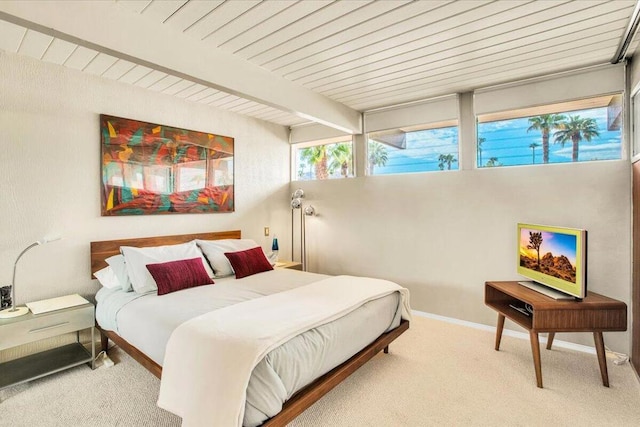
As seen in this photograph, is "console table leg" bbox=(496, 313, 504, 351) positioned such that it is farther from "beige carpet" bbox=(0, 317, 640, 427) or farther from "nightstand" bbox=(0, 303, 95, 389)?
"nightstand" bbox=(0, 303, 95, 389)

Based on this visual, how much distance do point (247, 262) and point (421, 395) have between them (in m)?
2.01

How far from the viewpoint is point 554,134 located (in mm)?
3094

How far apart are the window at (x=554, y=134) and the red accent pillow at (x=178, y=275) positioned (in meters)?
3.05

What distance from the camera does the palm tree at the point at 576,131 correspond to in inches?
115

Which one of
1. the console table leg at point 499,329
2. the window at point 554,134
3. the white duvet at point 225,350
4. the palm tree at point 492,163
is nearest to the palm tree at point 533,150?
the window at point 554,134

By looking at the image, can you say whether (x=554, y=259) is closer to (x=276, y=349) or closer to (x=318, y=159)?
(x=276, y=349)

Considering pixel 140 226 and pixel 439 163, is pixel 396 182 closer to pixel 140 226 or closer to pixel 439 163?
pixel 439 163

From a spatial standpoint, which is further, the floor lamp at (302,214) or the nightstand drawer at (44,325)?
the floor lamp at (302,214)

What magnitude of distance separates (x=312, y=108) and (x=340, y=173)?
1.32 metres

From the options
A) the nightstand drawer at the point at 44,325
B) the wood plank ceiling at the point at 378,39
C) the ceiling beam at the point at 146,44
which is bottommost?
the nightstand drawer at the point at 44,325

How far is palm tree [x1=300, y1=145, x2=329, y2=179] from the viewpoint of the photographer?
15.5ft

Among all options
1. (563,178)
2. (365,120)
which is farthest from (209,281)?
(563,178)

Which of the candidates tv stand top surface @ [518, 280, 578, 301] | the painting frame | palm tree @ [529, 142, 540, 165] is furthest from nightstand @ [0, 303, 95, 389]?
palm tree @ [529, 142, 540, 165]

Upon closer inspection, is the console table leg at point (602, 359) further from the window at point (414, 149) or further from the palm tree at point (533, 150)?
the window at point (414, 149)
